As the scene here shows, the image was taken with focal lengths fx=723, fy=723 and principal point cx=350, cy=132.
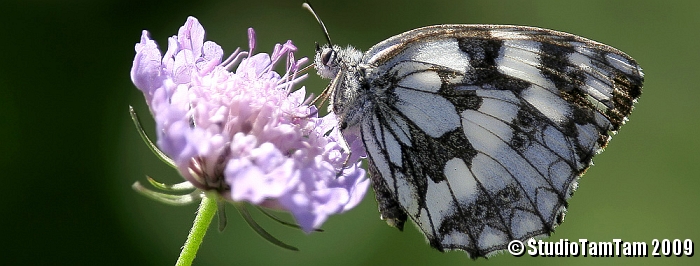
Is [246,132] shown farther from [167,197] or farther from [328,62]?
[328,62]

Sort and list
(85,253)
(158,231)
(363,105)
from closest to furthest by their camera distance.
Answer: (363,105) < (85,253) < (158,231)

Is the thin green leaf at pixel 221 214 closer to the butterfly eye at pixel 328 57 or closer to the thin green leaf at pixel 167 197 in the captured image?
the thin green leaf at pixel 167 197

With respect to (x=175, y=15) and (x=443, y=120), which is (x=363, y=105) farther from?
(x=175, y=15)

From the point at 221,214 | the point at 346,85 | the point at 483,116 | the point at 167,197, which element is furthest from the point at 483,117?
the point at 167,197

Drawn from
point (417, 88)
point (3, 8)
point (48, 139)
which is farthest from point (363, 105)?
point (3, 8)

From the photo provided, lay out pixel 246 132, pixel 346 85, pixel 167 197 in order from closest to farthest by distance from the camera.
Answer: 1. pixel 167 197
2. pixel 246 132
3. pixel 346 85
